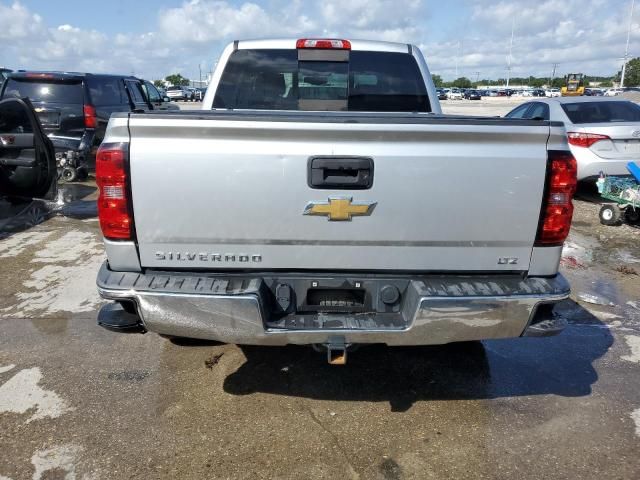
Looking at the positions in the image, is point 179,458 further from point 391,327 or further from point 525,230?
point 525,230

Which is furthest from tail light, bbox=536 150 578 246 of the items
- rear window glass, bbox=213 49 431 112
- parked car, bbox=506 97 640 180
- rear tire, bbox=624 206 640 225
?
parked car, bbox=506 97 640 180

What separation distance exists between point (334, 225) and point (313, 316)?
0.50 metres

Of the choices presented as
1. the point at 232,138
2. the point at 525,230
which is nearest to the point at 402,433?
the point at 525,230

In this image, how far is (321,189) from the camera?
2.65 meters

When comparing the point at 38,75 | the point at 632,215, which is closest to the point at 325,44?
the point at 632,215

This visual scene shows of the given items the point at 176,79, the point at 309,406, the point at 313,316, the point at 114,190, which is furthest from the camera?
the point at 176,79

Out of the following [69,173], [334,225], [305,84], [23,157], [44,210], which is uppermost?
[305,84]

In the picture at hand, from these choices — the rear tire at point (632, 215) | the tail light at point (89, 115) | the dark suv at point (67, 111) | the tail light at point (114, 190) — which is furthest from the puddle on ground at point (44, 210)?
the rear tire at point (632, 215)

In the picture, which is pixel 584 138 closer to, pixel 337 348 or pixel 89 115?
pixel 337 348

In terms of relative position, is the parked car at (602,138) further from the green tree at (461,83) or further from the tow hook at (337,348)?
the green tree at (461,83)

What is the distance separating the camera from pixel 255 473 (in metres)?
2.68

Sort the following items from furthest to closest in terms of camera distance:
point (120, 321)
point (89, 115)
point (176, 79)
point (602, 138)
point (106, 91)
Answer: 1. point (176, 79)
2. point (106, 91)
3. point (89, 115)
4. point (602, 138)
5. point (120, 321)

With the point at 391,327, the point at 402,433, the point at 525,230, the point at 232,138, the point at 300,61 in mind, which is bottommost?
the point at 402,433

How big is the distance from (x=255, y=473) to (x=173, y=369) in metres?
1.25
